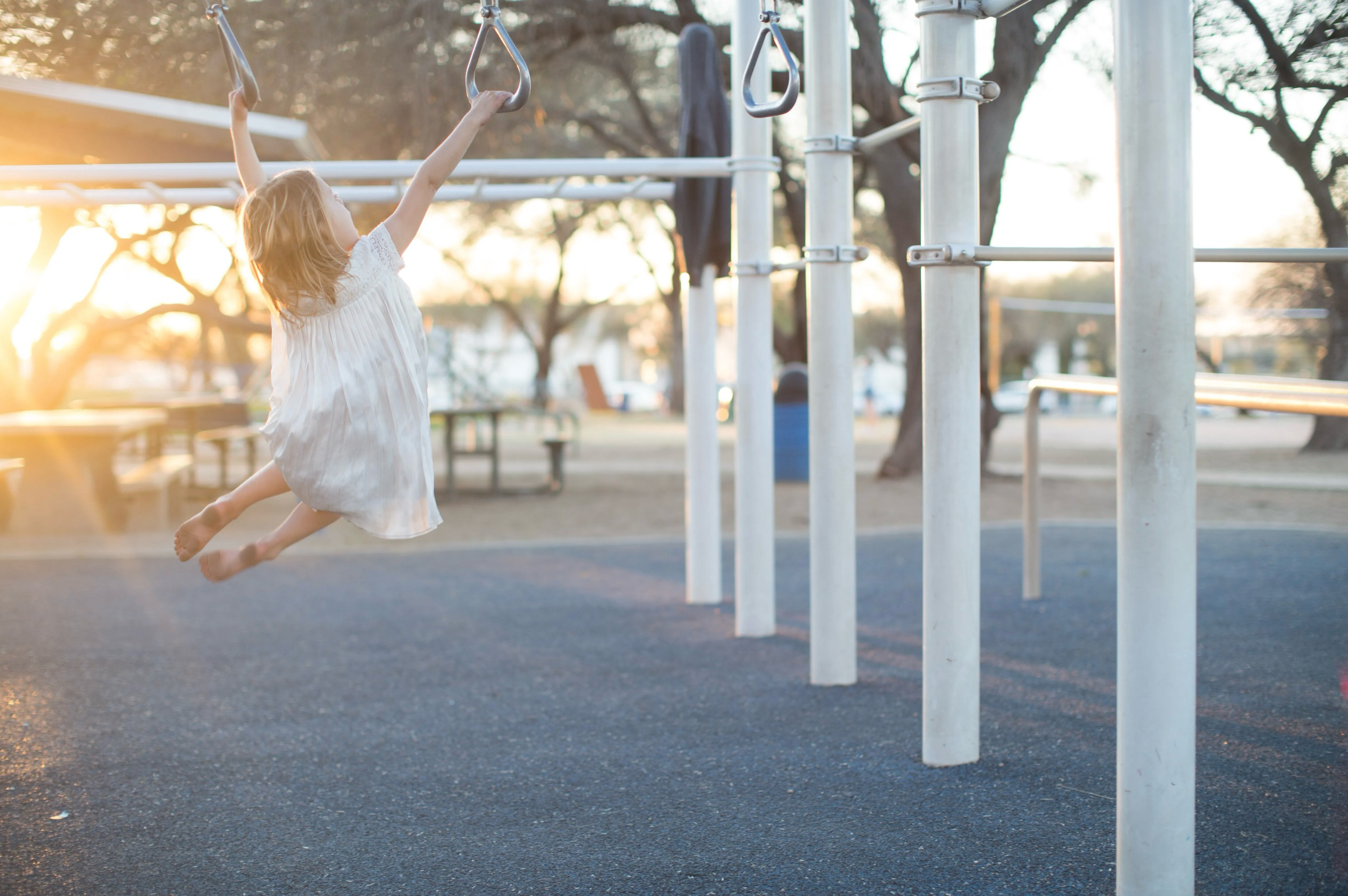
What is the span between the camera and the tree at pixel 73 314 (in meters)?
12.2

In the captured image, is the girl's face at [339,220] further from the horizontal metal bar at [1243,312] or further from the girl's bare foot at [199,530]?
the horizontal metal bar at [1243,312]

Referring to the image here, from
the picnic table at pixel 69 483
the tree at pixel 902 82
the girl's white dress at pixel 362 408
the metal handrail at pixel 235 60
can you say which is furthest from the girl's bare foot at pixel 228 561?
the picnic table at pixel 69 483

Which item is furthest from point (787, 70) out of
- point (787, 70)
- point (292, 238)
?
point (292, 238)

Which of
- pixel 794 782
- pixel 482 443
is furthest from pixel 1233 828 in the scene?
pixel 482 443

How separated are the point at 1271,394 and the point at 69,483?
28.8 ft

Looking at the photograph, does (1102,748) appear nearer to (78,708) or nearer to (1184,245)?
(1184,245)

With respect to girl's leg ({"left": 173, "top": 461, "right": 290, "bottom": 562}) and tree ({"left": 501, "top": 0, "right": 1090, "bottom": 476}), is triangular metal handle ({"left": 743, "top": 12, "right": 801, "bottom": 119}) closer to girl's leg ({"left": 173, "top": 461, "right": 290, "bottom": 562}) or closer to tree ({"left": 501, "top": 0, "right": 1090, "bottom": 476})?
girl's leg ({"left": 173, "top": 461, "right": 290, "bottom": 562})

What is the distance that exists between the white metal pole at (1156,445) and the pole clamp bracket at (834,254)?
1.89 metres

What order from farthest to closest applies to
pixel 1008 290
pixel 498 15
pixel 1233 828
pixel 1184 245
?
pixel 1008 290
pixel 498 15
pixel 1233 828
pixel 1184 245

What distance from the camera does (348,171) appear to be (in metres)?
4.18

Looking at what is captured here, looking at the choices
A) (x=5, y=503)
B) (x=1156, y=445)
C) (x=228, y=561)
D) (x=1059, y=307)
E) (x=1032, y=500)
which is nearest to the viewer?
(x=1156, y=445)

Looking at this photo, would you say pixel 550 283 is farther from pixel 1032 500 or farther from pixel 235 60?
pixel 235 60

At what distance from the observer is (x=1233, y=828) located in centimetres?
263

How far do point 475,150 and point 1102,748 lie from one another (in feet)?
30.7
